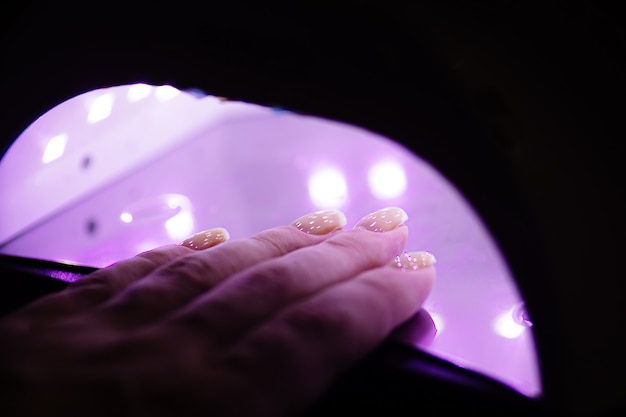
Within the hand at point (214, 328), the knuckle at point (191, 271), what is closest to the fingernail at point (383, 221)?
the hand at point (214, 328)

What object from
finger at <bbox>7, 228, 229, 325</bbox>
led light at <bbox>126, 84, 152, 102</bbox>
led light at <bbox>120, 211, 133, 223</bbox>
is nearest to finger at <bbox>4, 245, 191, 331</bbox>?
finger at <bbox>7, 228, 229, 325</bbox>

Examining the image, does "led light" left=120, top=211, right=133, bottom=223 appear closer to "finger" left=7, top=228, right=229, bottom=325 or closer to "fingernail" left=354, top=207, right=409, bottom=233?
"finger" left=7, top=228, right=229, bottom=325

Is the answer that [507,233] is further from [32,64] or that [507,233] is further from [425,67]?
[32,64]

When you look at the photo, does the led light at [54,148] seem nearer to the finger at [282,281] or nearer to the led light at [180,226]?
the led light at [180,226]

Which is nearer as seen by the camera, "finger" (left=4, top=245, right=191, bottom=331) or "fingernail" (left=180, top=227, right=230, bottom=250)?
"finger" (left=4, top=245, right=191, bottom=331)

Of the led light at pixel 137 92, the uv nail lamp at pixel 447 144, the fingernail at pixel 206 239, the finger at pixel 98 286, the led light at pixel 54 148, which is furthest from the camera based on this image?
the led light at pixel 137 92
